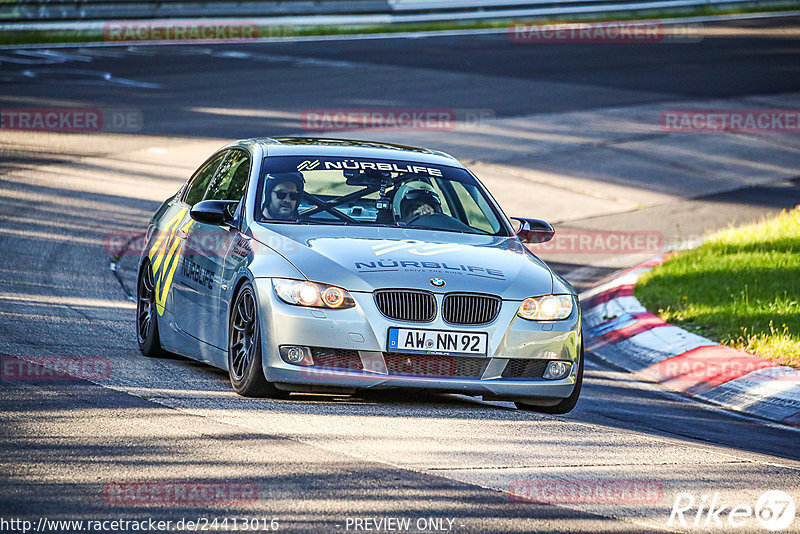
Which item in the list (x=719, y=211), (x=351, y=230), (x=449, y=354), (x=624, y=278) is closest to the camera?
(x=449, y=354)

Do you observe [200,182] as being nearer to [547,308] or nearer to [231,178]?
[231,178]

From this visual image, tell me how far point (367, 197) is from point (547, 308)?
1.56 meters

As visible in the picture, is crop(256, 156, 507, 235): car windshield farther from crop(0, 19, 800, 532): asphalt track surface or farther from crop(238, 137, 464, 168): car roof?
crop(0, 19, 800, 532): asphalt track surface

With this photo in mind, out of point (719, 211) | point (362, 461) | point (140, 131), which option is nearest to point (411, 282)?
point (362, 461)

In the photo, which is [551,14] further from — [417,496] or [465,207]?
[417,496]

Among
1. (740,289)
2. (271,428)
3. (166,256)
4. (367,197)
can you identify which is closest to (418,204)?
(367,197)

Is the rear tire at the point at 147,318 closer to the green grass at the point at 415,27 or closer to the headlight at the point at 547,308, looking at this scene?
the headlight at the point at 547,308

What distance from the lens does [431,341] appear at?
7.12 meters

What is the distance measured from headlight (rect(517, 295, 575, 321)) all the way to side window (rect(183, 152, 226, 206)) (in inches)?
115

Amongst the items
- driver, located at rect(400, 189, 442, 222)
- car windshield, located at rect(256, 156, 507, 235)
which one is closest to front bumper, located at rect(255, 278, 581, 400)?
car windshield, located at rect(256, 156, 507, 235)

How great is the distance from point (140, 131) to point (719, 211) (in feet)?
29.3

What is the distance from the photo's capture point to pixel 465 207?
8.66 metres

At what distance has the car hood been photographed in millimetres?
7195

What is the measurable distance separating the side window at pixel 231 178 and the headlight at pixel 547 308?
7.08ft
